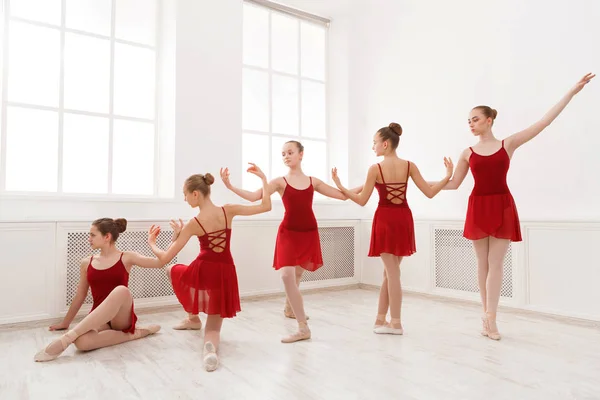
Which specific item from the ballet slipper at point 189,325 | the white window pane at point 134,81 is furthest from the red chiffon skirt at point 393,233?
the white window pane at point 134,81

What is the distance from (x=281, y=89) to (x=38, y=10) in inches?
91.4

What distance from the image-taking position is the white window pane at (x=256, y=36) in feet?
15.6

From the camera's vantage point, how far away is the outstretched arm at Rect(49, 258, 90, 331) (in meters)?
2.81

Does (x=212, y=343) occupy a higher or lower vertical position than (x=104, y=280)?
lower

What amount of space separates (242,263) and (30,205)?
1643 mm

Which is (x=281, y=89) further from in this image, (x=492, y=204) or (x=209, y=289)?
(x=209, y=289)

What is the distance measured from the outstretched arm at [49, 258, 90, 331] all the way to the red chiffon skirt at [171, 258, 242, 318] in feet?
2.64

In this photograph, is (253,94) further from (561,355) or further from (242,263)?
(561,355)

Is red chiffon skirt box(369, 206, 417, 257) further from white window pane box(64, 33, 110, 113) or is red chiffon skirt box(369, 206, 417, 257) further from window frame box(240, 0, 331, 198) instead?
white window pane box(64, 33, 110, 113)

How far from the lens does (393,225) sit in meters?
2.76

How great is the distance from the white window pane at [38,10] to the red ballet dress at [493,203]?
329 cm

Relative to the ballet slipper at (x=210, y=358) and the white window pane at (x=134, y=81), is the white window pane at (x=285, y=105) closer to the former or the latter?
the white window pane at (x=134, y=81)

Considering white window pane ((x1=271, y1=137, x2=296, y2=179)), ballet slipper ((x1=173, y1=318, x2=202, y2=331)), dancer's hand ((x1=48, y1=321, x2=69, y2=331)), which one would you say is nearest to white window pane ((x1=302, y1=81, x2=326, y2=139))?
white window pane ((x1=271, y1=137, x2=296, y2=179))

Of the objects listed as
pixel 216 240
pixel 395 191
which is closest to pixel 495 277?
pixel 395 191
